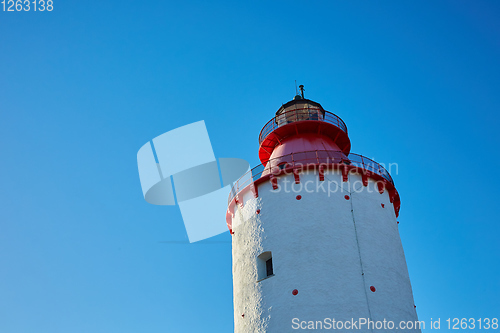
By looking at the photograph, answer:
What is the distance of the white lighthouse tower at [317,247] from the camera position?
16.7 metres

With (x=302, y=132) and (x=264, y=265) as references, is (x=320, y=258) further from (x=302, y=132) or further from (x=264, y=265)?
(x=302, y=132)

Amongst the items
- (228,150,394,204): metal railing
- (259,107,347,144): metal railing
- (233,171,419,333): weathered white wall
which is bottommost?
(233,171,419,333): weathered white wall

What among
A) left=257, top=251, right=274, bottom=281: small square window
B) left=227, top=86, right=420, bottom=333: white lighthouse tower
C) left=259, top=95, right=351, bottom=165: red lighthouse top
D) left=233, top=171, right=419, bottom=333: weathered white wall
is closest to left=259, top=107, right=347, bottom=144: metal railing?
left=259, top=95, right=351, bottom=165: red lighthouse top

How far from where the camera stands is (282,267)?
17766 mm

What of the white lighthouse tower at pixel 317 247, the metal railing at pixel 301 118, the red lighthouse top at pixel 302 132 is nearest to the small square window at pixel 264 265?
the white lighthouse tower at pixel 317 247

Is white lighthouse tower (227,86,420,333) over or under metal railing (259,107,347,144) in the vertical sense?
under

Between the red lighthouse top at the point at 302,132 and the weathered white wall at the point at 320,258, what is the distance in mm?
2636

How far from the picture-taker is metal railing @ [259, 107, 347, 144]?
75.5ft

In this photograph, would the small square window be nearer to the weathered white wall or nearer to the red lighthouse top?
the weathered white wall

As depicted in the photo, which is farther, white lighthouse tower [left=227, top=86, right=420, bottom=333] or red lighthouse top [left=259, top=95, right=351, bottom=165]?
red lighthouse top [left=259, top=95, right=351, bottom=165]

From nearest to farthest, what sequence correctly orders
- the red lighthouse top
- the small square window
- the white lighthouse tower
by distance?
the white lighthouse tower < the small square window < the red lighthouse top

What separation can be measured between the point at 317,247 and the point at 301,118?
7.73m

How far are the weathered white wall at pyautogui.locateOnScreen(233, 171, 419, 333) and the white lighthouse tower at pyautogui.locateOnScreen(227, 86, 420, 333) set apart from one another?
36 mm

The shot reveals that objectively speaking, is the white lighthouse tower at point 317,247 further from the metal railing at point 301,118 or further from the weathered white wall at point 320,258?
the metal railing at point 301,118
